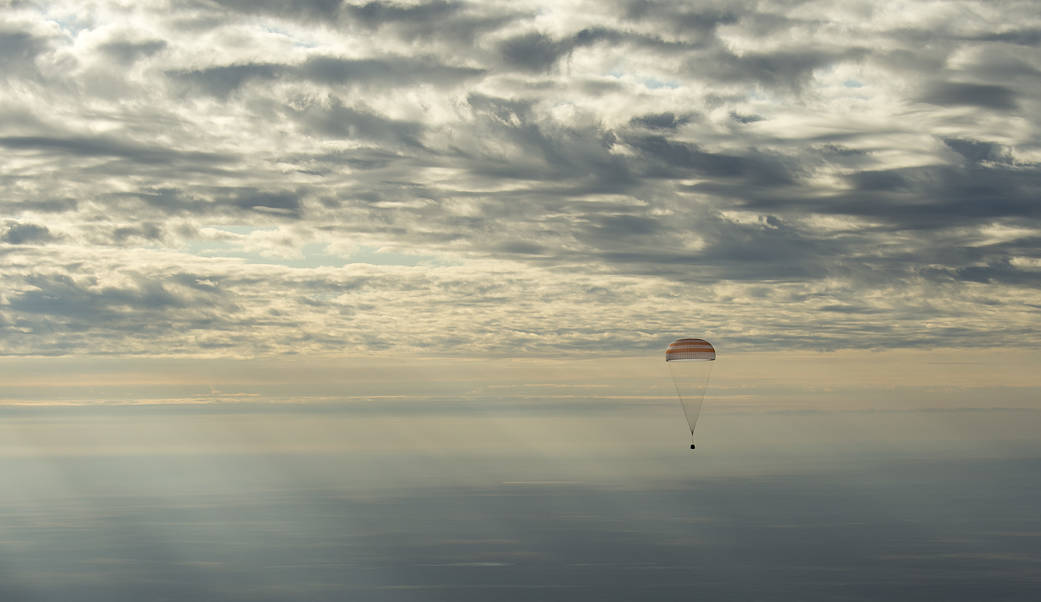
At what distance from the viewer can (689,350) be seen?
16325 centimetres

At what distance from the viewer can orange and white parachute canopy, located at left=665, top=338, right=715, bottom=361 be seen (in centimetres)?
15888

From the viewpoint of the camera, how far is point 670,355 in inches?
6358

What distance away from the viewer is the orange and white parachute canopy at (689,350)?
521 feet
